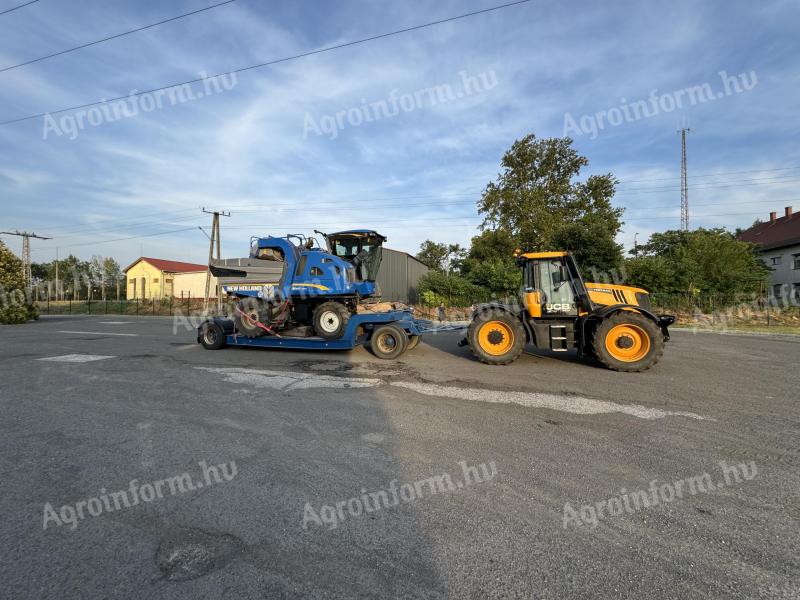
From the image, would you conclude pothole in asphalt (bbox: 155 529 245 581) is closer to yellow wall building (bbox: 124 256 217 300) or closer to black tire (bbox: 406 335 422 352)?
black tire (bbox: 406 335 422 352)

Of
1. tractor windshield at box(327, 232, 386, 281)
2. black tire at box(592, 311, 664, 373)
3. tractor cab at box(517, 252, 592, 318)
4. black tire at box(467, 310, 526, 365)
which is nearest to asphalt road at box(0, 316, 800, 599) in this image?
black tire at box(592, 311, 664, 373)

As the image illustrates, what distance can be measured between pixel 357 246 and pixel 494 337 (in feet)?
13.0

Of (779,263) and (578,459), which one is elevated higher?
(779,263)

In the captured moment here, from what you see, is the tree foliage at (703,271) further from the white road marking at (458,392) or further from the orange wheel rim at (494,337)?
the white road marking at (458,392)

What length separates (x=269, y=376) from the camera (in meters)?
6.40

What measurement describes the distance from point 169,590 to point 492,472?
2.19 m

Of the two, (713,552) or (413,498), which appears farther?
(413,498)

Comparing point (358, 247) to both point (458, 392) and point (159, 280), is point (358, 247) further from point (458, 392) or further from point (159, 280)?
point (159, 280)

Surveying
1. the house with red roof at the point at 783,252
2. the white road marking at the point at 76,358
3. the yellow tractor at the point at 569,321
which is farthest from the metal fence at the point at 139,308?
the house with red roof at the point at 783,252

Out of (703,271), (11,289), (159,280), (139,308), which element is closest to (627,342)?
(703,271)

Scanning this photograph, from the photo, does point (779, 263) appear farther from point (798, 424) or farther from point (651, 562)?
point (651, 562)

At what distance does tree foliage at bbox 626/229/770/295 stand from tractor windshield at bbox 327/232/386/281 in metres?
15.8

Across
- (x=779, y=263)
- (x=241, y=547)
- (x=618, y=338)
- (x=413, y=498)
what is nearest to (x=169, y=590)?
(x=241, y=547)

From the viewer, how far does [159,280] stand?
44.4 metres
